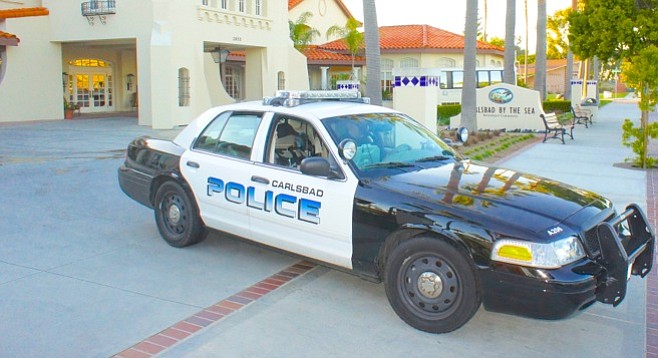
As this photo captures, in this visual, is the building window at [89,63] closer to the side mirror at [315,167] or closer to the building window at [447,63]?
the building window at [447,63]

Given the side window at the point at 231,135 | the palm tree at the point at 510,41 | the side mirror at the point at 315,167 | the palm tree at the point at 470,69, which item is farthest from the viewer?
the palm tree at the point at 510,41

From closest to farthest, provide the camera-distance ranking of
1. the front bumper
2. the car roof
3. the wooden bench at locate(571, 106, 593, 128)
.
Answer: the front bumper, the car roof, the wooden bench at locate(571, 106, 593, 128)

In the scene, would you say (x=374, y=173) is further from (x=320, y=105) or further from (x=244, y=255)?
(x=244, y=255)

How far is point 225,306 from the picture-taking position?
5230 mm

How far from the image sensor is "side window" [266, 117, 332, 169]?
5.96 m

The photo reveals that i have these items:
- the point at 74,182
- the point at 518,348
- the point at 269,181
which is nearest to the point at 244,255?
the point at 269,181

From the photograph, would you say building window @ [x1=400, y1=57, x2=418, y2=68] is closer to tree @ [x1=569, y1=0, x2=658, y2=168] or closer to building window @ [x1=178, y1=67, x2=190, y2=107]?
tree @ [x1=569, y1=0, x2=658, y2=168]

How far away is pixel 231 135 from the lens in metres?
6.40

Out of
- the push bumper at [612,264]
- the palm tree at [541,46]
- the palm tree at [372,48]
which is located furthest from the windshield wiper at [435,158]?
the palm tree at [541,46]

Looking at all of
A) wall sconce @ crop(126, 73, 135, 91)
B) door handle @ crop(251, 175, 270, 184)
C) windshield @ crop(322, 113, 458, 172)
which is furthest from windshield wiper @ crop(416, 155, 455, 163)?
wall sconce @ crop(126, 73, 135, 91)

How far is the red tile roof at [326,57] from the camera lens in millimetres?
36406

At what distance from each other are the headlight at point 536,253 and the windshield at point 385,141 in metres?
1.43

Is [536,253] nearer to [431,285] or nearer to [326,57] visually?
[431,285]

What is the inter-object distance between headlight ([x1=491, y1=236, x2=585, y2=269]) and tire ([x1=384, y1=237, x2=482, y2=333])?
24 cm
